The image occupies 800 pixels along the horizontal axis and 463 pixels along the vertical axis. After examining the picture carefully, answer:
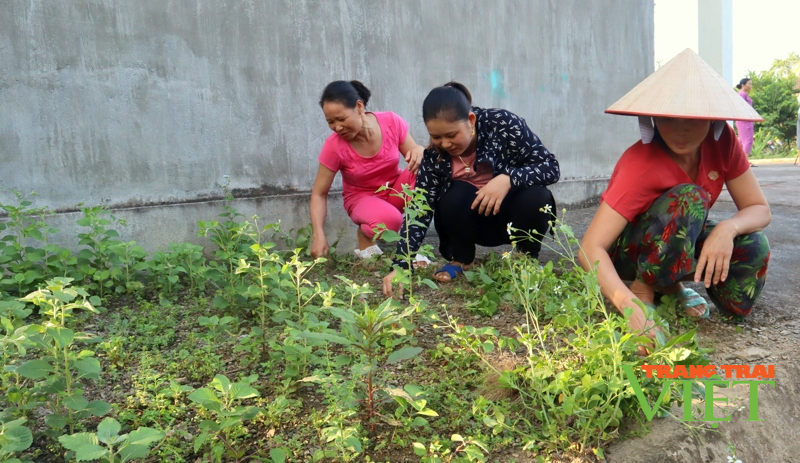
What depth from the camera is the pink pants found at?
3.45 metres

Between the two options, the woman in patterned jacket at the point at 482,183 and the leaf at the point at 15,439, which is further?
the woman in patterned jacket at the point at 482,183

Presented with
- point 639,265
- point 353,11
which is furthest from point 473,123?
point 353,11

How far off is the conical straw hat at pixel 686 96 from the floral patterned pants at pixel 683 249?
331 mm

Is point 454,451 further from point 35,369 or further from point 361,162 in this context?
point 361,162

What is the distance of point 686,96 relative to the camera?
2.21 meters

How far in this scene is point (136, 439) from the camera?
135cm

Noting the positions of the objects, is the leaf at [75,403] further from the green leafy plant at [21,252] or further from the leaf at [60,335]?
the green leafy plant at [21,252]

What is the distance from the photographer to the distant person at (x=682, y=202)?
224cm

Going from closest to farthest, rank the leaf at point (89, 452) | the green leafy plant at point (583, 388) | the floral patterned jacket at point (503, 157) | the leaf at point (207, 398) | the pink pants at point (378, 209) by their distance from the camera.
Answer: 1. the leaf at point (89, 452)
2. the leaf at point (207, 398)
3. the green leafy plant at point (583, 388)
4. the floral patterned jacket at point (503, 157)
5. the pink pants at point (378, 209)

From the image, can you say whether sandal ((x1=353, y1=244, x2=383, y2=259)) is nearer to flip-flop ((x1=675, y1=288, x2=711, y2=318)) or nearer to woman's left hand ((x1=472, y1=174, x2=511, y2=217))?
woman's left hand ((x1=472, y1=174, x2=511, y2=217))

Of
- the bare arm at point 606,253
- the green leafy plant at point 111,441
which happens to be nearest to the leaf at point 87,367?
the green leafy plant at point 111,441

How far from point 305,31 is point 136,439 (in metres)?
2.96

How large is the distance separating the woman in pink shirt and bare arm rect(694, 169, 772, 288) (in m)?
1.56

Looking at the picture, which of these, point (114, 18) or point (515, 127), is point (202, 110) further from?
point (515, 127)
